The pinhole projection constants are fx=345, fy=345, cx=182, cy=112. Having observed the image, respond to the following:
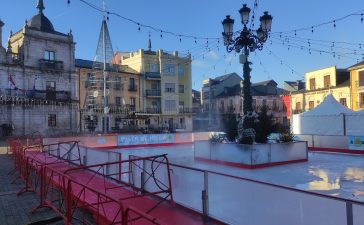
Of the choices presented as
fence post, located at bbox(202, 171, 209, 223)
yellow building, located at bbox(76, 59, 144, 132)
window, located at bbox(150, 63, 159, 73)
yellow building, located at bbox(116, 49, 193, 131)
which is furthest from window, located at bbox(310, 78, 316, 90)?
fence post, located at bbox(202, 171, 209, 223)

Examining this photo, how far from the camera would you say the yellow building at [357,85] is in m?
41.8

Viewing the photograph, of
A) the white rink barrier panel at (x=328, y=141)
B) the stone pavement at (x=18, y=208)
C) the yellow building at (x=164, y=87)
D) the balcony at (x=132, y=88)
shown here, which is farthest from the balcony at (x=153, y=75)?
the stone pavement at (x=18, y=208)

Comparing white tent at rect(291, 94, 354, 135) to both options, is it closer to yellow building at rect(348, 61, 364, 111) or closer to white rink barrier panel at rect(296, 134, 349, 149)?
white rink barrier panel at rect(296, 134, 349, 149)

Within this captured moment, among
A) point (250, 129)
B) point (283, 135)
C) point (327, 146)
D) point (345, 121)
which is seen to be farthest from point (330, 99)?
point (250, 129)

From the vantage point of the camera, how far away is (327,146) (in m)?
21.1

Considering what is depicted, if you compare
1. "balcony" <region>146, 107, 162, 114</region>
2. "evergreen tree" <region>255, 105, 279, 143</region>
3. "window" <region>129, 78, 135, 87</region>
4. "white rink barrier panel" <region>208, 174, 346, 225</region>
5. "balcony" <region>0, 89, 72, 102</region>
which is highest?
"window" <region>129, 78, 135, 87</region>

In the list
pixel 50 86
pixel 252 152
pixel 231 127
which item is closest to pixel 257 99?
pixel 50 86

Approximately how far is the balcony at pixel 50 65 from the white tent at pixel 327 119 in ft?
93.1

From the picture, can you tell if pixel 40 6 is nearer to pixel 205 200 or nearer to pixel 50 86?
pixel 50 86

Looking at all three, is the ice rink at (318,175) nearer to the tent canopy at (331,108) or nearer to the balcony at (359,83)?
the tent canopy at (331,108)

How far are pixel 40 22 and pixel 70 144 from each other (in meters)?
34.0

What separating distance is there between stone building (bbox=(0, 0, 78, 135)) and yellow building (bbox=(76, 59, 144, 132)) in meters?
2.07

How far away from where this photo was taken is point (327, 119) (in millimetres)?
26297

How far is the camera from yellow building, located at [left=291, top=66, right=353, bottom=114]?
4491 cm
